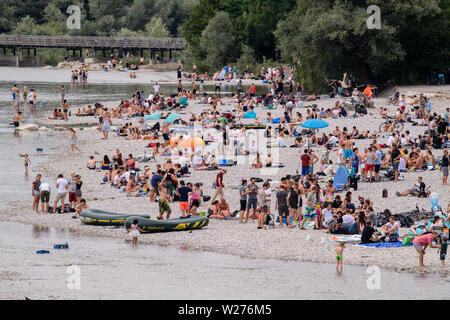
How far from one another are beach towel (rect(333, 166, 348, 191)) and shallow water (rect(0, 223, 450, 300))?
6.39 m

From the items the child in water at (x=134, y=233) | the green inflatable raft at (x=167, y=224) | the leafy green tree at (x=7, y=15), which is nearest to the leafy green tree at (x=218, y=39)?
the leafy green tree at (x=7, y=15)

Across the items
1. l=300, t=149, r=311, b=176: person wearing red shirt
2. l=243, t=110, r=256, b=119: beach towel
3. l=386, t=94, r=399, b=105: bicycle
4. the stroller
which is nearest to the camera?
l=300, t=149, r=311, b=176: person wearing red shirt

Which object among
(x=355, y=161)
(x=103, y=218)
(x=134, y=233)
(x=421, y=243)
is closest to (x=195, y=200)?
(x=103, y=218)

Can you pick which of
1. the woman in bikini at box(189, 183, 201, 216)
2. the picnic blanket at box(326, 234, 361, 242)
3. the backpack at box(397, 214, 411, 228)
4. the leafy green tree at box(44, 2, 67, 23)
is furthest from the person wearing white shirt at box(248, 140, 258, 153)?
the leafy green tree at box(44, 2, 67, 23)

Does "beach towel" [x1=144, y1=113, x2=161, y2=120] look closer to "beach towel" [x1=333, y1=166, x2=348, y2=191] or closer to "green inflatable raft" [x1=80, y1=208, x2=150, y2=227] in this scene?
A: "beach towel" [x1=333, y1=166, x2=348, y2=191]

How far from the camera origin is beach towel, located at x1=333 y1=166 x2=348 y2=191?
25545mm

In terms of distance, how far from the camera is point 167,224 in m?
22.2

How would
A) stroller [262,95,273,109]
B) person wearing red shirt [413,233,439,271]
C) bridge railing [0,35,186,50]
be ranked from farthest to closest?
1. bridge railing [0,35,186,50]
2. stroller [262,95,273,109]
3. person wearing red shirt [413,233,439,271]

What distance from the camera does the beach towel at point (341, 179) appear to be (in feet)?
83.8

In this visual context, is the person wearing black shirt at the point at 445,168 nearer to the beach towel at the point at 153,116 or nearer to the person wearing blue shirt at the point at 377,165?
the person wearing blue shirt at the point at 377,165

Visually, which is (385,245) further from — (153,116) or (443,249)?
(153,116)
